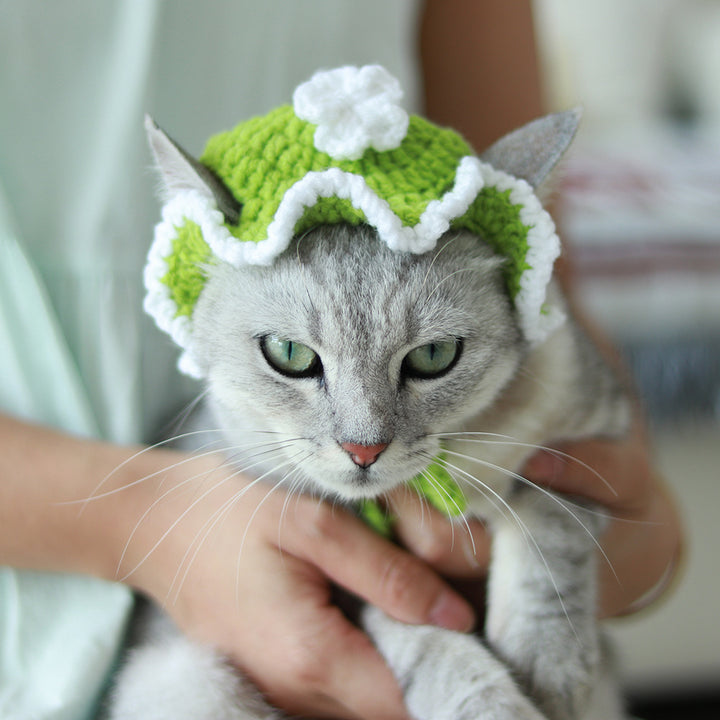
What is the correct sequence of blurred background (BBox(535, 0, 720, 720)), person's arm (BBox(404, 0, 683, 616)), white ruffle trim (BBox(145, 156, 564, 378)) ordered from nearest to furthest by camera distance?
1. white ruffle trim (BBox(145, 156, 564, 378))
2. person's arm (BBox(404, 0, 683, 616))
3. blurred background (BBox(535, 0, 720, 720))

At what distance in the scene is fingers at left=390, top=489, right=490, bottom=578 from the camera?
781mm

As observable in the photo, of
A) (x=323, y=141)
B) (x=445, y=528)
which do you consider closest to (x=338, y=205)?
(x=323, y=141)

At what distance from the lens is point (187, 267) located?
0.68 m

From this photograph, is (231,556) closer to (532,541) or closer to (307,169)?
(532,541)

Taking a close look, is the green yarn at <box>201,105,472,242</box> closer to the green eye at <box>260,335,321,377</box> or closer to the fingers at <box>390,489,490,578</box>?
the green eye at <box>260,335,321,377</box>

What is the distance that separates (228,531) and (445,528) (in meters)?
0.24

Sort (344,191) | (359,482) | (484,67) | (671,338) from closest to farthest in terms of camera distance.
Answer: (344,191) < (359,482) < (484,67) < (671,338)

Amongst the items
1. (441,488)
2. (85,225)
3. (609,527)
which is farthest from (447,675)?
(85,225)

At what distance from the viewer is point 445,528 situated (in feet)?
2.57

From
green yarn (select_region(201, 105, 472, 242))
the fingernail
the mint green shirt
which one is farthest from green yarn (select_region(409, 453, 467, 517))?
the mint green shirt

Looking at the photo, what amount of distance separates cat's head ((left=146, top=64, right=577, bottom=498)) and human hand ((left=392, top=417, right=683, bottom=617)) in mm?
121

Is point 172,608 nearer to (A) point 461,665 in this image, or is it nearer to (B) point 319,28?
(A) point 461,665

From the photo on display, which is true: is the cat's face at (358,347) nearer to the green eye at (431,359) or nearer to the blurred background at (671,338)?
the green eye at (431,359)

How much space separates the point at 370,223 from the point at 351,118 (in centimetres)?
9
